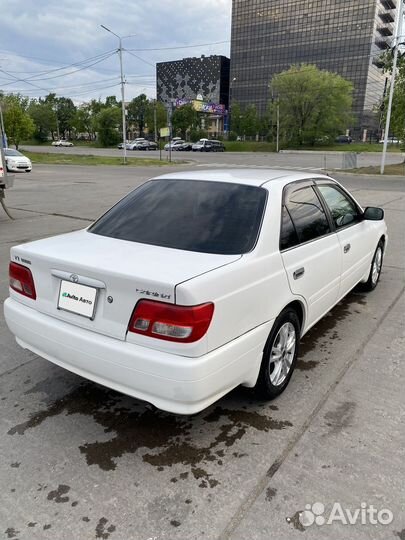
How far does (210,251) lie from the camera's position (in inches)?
103

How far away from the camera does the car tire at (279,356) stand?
2.75 meters

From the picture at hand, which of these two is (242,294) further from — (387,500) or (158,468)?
(387,500)

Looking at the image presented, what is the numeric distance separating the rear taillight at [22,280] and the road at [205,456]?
30.1 inches

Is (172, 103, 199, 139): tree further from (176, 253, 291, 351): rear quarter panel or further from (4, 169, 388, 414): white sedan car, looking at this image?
(176, 253, 291, 351): rear quarter panel

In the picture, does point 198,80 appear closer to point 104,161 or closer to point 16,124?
point 16,124

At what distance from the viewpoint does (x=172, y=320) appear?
85.4 inches

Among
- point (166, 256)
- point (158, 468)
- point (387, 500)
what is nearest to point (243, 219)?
point (166, 256)

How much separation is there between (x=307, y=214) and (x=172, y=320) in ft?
5.61

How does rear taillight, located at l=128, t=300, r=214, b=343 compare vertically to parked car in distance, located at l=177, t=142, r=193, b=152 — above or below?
below

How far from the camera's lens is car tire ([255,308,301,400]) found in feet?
9.03

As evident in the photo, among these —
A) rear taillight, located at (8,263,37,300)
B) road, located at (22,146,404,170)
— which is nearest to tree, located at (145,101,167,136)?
road, located at (22,146,404,170)

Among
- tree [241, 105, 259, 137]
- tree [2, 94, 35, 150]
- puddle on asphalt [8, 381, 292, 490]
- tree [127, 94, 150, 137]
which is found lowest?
puddle on asphalt [8, 381, 292, 490]

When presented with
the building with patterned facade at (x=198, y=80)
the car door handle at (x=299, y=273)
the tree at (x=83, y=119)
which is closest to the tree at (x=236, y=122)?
the building with patterned facade at (x=198, y=80)

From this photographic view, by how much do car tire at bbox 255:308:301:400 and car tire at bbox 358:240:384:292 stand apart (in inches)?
92.3
